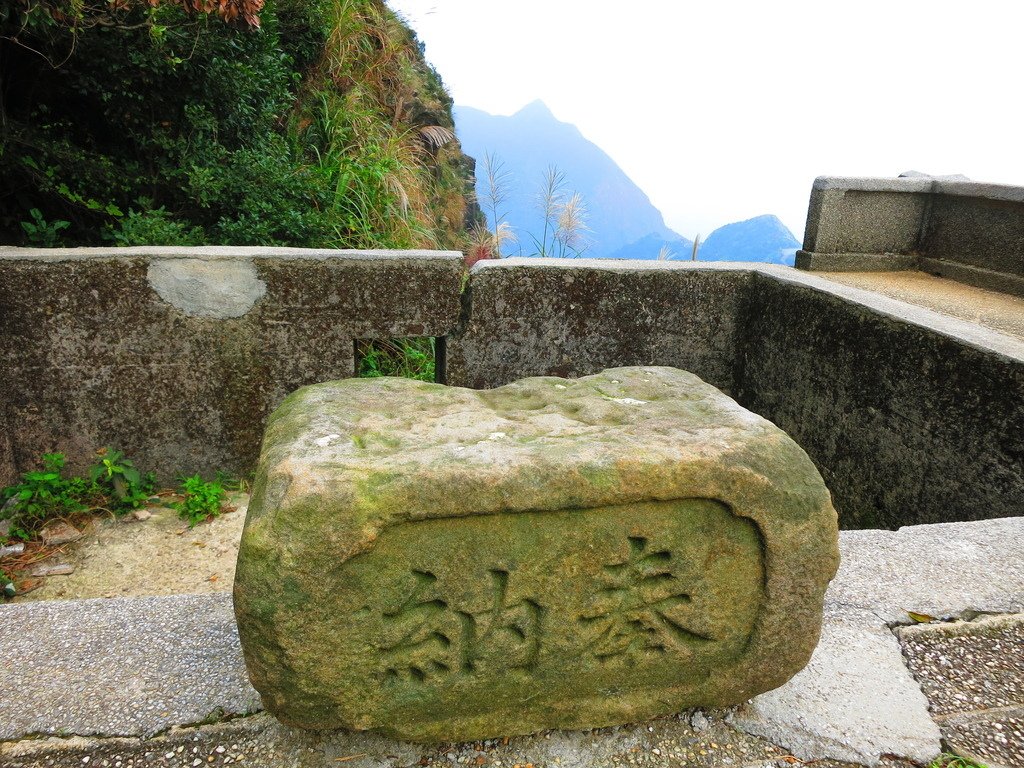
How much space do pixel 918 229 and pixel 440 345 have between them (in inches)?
132

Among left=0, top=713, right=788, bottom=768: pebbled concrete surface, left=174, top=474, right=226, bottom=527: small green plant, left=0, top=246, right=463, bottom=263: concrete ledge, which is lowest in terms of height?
left=174, top=474, right=226, bottom=527: small green plant

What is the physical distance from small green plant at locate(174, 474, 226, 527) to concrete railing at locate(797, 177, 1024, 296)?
142 inches

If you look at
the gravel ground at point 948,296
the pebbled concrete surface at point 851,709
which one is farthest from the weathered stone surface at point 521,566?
the gravel ground at point 948,296

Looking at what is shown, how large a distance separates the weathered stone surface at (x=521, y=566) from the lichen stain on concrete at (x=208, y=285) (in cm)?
175

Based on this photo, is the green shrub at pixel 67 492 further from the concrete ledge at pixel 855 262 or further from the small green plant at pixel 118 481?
the concrete ledge at pixel 855 262

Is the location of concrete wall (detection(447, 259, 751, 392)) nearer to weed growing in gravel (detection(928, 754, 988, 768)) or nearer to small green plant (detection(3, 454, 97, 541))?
small green plant (detection(3, 454, 97, 541))

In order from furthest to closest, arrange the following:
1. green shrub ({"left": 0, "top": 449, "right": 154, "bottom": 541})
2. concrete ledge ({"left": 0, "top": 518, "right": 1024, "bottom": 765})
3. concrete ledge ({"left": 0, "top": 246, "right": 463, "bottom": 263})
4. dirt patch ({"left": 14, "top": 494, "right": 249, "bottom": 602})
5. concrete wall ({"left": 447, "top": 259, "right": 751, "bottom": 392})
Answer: concrete wall ({"left": 447, "top": 259, "right": 751, "bottom": 392}) → green shrub ({"left": 0, "top": 449, "right": 154, "bottom": 541}) → concrete ledge ({"left": 0, "top": 246, "right": 463, "bottom": 263}) → dirt patch ({"left": 14, "top": 494, "right": 249, "bottom": 602}) → concrete ledge ({"left": 0, "top": 518, "right": 1024, "bottom": 765})

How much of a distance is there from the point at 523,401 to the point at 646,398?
27cm

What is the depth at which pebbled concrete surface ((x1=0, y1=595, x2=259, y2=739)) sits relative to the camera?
141cm

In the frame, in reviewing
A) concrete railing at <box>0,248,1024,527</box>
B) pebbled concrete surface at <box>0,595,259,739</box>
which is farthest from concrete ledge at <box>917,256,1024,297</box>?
pebbled concrete surface at <box>0,595,259,739</box>

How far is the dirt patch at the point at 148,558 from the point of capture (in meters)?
2.71

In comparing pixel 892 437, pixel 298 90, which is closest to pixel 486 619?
pixel 892 437

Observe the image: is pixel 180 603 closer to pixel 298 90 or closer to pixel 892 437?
pixel 892 437

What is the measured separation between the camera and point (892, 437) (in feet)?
9.02
